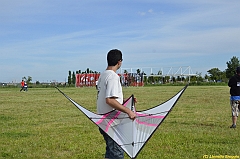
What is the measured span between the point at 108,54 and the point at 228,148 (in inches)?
141

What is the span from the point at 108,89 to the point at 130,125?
2.13 ft

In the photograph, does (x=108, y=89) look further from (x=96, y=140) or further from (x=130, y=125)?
(x=96, y=140)

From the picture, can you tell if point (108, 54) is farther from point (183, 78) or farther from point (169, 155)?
point (183, 78)

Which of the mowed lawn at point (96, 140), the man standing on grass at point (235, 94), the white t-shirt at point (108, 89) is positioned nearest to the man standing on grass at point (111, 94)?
the white t-shirt at point (108, 89)

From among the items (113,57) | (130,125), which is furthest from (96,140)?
(113,57)

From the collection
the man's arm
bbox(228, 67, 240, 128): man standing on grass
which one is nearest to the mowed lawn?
bbox(228, 67, 240, 128): man standing on grass

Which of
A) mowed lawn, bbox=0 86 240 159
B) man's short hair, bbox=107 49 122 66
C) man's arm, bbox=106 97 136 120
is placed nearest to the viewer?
man's arm, bbox=106 97 136 120

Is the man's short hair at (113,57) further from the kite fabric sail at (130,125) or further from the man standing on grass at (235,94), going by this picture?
the man standing on grass at (235,94)

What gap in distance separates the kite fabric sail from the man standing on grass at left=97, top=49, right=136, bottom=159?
0.08 m

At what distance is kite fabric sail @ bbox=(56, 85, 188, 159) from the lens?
15.4ft

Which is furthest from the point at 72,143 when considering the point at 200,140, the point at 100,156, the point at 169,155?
the point at 200,140

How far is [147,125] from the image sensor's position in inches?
193

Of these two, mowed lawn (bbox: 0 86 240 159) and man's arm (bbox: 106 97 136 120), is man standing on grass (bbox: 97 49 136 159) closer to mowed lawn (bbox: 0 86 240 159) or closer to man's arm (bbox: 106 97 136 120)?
man's arm (bbox: 106 97 136 120)

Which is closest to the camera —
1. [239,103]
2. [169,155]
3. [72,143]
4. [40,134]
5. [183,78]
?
[169,155]
